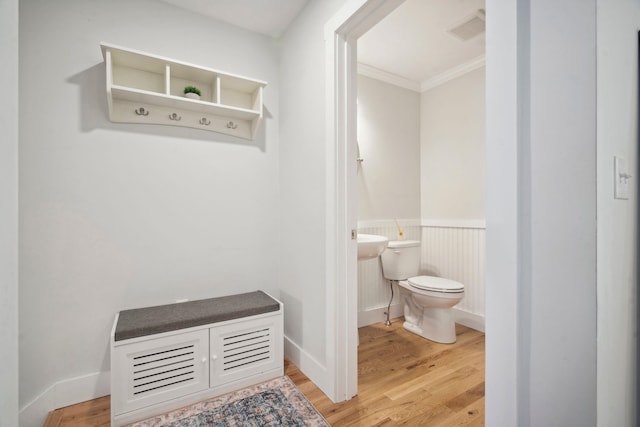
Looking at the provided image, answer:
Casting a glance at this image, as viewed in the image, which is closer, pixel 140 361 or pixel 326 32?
pixel 140 361

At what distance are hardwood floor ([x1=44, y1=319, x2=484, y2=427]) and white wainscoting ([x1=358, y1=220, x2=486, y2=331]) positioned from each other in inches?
14.1

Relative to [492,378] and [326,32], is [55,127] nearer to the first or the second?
[326,32]

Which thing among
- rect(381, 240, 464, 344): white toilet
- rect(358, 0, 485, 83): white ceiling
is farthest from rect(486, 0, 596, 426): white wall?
rect(381, 240, 464, 344): white toilet

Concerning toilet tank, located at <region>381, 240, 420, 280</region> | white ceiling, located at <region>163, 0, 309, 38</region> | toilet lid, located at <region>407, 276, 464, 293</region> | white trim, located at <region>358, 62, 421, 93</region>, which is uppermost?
white ceiling, located at <region>163, 0, 309, 38</region>

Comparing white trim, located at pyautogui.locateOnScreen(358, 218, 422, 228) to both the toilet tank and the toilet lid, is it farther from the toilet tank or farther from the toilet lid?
the toilet lid

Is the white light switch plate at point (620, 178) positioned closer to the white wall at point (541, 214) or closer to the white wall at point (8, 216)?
the white wall at point (541, 214)

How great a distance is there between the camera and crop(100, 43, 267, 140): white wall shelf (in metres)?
1.74

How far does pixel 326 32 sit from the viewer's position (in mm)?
1721

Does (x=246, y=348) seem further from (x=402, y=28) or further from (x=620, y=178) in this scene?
(x=402, y=28)

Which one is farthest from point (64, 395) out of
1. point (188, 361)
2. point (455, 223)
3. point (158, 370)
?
point (455, 223)

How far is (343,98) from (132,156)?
1356mm

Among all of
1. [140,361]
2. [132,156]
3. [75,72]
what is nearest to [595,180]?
[140,361]

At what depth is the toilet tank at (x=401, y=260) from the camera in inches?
106

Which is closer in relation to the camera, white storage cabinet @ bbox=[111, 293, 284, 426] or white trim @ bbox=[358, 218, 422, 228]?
white storage cabinet @ bbox=[111, 293, 284, 426]
